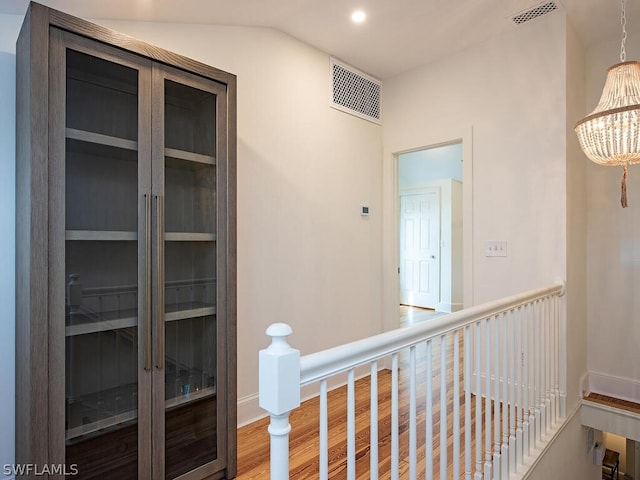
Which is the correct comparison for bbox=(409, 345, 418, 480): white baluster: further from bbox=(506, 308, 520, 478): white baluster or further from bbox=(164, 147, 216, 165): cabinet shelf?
bbox=(164, 147, 216, 165): cabinet shelf

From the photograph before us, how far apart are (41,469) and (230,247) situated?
1.10 meters

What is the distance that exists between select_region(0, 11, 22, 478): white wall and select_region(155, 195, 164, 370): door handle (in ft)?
2.37

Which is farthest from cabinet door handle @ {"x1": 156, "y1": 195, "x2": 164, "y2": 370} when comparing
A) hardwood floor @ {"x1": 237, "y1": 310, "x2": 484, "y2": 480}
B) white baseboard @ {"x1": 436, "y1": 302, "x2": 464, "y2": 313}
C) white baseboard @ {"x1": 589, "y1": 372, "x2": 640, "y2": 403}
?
white baseboard @ {"x1": 436, "y1": 302, "x2": 464, "y2": 313}

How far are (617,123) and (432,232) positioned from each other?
488 cm

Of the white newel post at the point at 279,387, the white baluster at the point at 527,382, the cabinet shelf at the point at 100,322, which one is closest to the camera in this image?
the white newel post at the point at 279,387

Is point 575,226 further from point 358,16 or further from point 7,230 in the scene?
point 7,230

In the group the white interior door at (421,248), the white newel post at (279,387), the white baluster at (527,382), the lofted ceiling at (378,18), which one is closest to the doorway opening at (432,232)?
the white interior door at (421,248)

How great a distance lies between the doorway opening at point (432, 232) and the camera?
6.38m

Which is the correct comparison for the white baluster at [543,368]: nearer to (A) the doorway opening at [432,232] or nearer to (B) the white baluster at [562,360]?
(B) the white baluster at [562,360]

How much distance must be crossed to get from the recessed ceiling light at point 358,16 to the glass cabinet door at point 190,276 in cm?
A: 120

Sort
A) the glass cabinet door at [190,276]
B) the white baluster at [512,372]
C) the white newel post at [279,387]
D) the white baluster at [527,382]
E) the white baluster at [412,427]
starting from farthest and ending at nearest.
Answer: the white baluster at [527,382] < the white baluster at [512,372] < the glass cabinet door at [190,276] < the white baluster at [412,427] < the white newel post at [279,387]

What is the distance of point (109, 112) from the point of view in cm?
159

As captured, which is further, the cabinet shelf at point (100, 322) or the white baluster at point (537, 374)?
the white baluster at point (537, 374)

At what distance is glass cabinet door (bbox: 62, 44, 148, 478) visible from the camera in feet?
4.78
